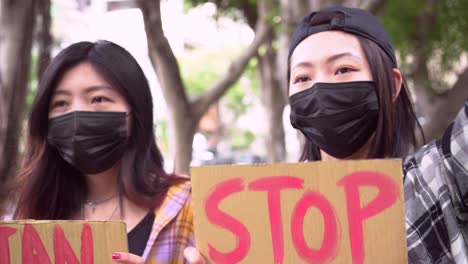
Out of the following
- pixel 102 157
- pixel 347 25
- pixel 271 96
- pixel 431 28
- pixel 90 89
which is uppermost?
pixel 431 28

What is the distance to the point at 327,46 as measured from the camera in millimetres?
1865

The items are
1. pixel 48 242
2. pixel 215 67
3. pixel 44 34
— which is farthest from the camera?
pixel 215 67

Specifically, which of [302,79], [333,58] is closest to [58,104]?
[302,79]

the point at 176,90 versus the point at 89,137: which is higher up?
the point at 176,90

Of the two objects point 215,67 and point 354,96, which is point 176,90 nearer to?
point 354,96

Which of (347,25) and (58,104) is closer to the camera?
(347,25)

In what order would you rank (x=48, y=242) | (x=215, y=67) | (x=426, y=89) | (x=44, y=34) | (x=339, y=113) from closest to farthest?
(x=48, y=242) < (x=339, y=113) < (x=44, y=34) < (x=426, y=89) < (x=215, y=67)

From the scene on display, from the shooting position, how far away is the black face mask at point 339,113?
181 cm

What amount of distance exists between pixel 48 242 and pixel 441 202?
102 centimetres

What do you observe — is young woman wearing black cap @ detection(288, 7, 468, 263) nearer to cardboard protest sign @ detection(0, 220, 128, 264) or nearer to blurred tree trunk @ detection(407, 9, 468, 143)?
cardboard protest sign @ detection(0, 220, 128, 264)

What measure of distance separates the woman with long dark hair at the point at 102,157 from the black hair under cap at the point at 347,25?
2.10ft

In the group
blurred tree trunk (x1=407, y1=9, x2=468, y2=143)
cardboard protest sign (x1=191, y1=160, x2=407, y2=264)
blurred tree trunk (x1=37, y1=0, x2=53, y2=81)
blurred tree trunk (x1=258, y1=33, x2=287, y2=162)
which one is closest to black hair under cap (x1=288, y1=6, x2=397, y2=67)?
cardboard protest sign (x1=191, y1=160, x2=407, y2=264)

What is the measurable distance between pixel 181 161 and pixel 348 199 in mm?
4954

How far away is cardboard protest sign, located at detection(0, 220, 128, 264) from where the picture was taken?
1645mm
